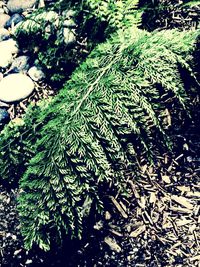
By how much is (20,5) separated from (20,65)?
65cm

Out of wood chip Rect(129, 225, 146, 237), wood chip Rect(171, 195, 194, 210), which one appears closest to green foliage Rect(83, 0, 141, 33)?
wood chip Rect(171, 195, 194, 210)

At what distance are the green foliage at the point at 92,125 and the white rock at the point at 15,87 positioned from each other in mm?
683

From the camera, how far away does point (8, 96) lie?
276 centimetres

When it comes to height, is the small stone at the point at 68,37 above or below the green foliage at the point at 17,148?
above

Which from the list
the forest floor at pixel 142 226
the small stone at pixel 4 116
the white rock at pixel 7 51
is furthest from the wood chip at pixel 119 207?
the white rock at pixel 7 51

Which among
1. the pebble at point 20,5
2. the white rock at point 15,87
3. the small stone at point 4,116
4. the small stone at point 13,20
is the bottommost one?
the small stone at point 4,116

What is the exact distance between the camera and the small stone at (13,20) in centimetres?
320

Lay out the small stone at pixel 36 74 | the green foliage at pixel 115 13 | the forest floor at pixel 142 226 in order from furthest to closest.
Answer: the small stone at pixel 36 74
the green foliage at pixel 115 13
the forest floor at pixel 142 226

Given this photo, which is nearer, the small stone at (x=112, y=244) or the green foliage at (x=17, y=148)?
the small stone at (x=112, y=244)

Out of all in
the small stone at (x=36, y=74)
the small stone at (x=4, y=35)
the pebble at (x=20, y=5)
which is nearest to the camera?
the small stone at (x=36, y=74)

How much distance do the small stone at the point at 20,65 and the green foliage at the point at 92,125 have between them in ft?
2.93

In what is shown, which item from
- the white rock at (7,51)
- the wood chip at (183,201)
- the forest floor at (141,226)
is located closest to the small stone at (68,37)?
the white rock at (7,51)

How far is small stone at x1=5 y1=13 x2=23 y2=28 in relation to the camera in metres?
3.20

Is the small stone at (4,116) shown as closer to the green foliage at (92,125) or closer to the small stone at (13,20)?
the green foliage at (92,125)
